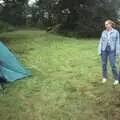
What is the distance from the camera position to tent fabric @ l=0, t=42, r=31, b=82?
10203 millimetres

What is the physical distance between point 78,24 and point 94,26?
138 cm

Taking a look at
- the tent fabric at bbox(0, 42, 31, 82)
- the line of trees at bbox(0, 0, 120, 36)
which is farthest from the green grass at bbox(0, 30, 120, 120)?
the line of trees at bbox(0, 0, 120, 36)

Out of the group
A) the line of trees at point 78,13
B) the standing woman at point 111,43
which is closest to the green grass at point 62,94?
the standing woman at point 111,43

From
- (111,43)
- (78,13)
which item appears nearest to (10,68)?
(111,43)

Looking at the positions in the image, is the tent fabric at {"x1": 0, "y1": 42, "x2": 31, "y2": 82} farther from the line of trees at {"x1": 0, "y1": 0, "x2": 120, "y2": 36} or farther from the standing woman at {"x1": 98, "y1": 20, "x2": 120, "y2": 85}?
the line of trees at {"x1": 0, "y1": 0, "x2": 120, "y2": 36}

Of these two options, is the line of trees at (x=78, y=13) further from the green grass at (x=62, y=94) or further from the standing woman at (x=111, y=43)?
the standing woman at (x=111, y=43)

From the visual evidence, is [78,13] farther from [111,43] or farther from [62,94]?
[62,94]

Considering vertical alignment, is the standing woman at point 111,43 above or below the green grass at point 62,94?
above

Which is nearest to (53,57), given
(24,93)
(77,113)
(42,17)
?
(24,93)

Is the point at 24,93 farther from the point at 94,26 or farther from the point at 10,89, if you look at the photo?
the point at 94,26

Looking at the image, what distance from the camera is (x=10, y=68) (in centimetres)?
1050

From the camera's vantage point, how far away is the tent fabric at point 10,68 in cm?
1020

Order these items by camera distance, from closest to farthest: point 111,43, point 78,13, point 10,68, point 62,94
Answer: point 62,94
point 111,43
point 10,68
point 78,13

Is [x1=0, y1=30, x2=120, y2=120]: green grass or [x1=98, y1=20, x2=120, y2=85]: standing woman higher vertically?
[x1=98, y1=20, x2=120, y2=85]: standing woman
